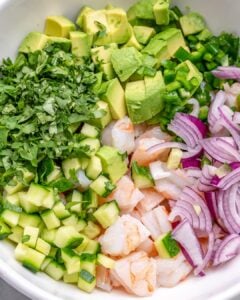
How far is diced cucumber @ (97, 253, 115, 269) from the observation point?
1729 millimetres

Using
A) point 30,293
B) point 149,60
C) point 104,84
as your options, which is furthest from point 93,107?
point 30,293

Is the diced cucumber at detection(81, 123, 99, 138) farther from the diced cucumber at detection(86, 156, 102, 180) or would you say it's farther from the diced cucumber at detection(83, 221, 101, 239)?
the diced cucumber at detection(83, 221, 101, 239)

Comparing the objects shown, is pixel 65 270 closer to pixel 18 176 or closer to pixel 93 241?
pixel 93 241

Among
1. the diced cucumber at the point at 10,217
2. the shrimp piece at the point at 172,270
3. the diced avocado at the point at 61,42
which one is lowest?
the shrimp piece at the point at 172,270

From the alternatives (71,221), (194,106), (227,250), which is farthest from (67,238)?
(194,106)

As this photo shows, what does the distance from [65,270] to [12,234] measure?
15cm

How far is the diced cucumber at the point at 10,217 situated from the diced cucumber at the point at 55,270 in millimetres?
127

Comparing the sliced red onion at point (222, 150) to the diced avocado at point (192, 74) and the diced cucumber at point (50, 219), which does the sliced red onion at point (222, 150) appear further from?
the diced cucumber at point (50, 219)

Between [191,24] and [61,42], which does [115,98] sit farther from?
[191,24]

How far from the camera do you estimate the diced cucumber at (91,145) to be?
1.76m

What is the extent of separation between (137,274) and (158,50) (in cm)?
57

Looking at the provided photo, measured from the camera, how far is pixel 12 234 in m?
1.73

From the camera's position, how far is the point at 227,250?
1749mm

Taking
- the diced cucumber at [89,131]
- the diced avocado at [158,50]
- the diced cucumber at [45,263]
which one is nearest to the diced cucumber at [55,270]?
the diced cucumber at [45,263]
